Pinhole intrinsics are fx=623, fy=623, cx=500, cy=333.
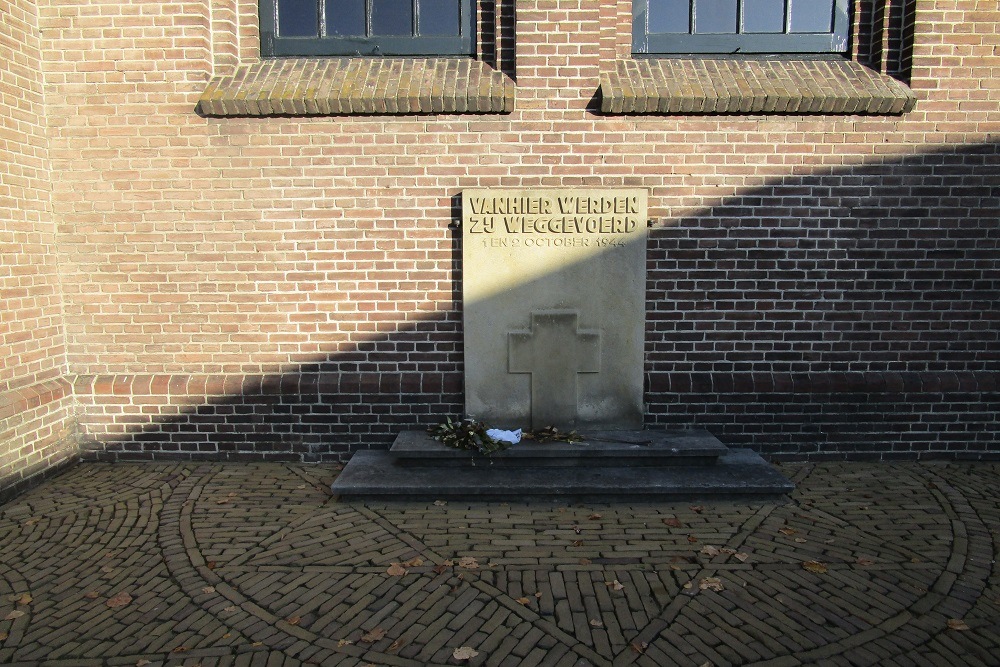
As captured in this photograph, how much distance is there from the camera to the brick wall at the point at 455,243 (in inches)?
210

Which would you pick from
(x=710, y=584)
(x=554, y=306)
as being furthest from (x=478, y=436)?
(x=710, y=584)

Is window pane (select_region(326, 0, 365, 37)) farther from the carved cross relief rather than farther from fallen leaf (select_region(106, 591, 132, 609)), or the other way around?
fallen leaf (select_region(106, 591, 132, 609))

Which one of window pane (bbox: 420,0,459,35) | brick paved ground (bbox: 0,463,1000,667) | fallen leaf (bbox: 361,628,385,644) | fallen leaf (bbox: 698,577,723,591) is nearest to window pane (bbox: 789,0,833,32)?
window pane (bbox: 420,0,459,35)

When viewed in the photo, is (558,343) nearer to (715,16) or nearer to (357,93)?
(357,93)

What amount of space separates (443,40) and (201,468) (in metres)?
4.42

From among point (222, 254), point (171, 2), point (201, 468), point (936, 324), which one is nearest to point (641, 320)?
point (936, 324)

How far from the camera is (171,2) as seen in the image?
5273 mm

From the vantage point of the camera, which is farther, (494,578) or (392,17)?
(392,17)

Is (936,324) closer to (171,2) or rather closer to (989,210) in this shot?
(989,210)

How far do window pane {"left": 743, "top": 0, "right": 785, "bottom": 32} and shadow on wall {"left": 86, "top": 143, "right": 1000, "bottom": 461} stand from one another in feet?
5.01

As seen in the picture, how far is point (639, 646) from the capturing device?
2990 mm

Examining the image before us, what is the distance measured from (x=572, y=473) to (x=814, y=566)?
1.79m

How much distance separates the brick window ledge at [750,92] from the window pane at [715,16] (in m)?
0.54

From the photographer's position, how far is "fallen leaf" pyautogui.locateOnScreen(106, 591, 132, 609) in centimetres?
342
